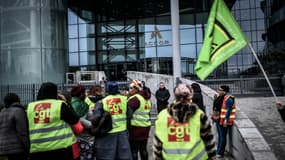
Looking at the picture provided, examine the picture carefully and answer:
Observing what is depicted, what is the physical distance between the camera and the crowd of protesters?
3861mm

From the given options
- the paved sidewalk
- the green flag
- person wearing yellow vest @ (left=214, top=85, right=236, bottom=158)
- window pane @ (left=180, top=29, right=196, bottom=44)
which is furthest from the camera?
window pane @ (left=180, top=29, right=196, bottom=44)

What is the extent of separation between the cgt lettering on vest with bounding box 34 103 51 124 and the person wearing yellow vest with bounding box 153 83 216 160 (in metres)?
1.61

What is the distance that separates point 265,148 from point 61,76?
90.0 feet

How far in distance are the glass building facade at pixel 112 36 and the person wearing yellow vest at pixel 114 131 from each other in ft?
82.3

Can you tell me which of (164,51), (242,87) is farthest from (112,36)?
(242,87)

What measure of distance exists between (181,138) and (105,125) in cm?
203

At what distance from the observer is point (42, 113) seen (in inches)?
187

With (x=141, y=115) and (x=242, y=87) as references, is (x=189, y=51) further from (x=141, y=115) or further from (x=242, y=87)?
(x=141, y=115)

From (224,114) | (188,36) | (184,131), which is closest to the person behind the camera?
(184,131)

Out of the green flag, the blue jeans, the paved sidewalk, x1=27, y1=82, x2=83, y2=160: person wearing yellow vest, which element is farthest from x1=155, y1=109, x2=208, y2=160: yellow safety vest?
the blue jeans

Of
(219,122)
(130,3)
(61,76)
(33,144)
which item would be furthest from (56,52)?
(33,144)

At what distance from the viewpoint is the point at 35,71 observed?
97.5 ft

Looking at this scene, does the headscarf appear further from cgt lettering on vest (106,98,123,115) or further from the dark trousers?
the dark trousers

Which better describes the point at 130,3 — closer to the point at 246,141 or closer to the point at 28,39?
the point at 28,39
